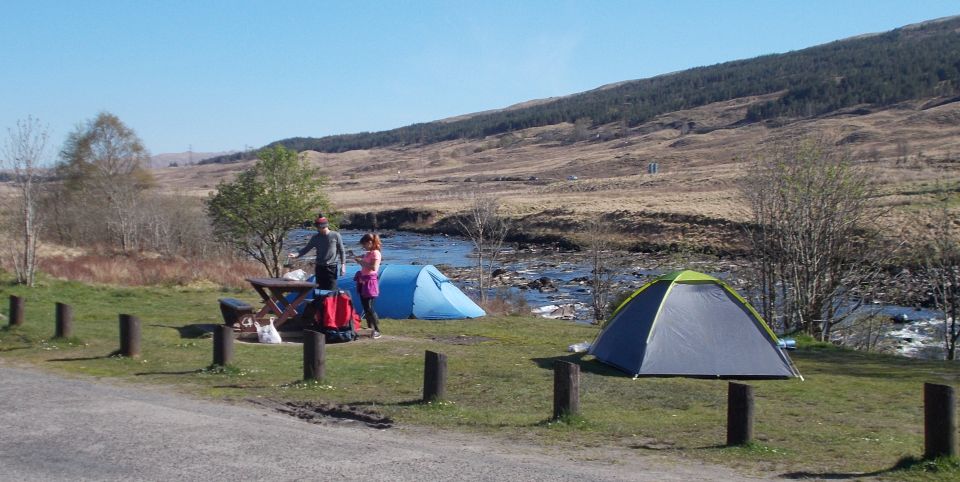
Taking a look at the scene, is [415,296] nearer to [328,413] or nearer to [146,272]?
[328,413]

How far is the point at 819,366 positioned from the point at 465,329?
21.7 feet

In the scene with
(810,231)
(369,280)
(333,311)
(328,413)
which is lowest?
(328,413)

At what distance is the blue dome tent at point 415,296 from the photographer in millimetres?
19125

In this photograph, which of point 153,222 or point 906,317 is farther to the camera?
point 153,222

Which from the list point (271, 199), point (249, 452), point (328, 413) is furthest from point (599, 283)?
point (249, 452)

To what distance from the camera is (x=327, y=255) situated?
1576 cm

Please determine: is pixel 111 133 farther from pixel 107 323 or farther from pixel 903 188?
pixel 903 188

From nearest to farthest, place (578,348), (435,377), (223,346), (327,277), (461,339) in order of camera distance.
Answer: (435,377), (223,346), (578,348), (327,277), (461,339)

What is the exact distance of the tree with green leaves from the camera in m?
26.3

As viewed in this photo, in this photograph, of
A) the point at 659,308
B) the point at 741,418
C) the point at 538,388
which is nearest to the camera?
the point at 741,418

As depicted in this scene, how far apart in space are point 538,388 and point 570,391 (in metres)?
2.24

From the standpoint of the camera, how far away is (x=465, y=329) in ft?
58.5

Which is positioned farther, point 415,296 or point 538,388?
point 415,296

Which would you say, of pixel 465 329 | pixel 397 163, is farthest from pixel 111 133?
pixel 397 163
